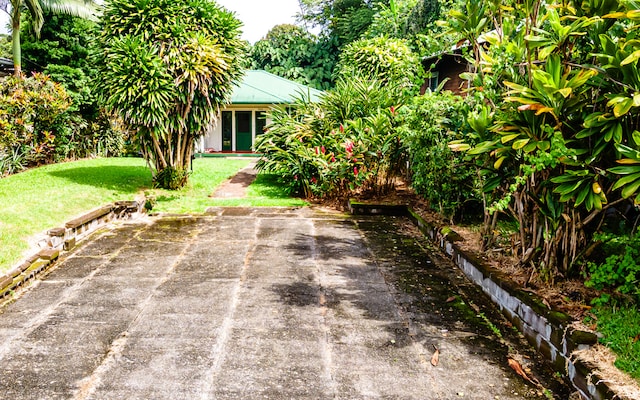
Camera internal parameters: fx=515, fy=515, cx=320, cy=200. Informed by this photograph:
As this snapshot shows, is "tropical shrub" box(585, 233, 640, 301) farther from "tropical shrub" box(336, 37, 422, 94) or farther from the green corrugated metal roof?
the green corrugated metal roof

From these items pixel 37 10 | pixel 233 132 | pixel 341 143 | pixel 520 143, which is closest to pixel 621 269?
pixel 520 143

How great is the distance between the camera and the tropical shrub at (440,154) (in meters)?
6.75

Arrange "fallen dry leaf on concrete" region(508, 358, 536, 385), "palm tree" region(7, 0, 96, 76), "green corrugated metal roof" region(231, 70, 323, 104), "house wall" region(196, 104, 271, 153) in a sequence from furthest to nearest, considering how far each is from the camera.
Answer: "house wall" region(196, 104, 271, 153) < "green corrugated metal roof" region(231, 70, 323, 104) < "palm tree" region(7, 0, 96, 76) < "fallen dry leaf on concrete" region(508, 358, 536, 385)

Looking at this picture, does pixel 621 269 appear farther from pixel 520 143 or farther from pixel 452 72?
pixel 452 72

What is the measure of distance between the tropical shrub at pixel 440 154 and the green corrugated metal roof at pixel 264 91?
12.0m

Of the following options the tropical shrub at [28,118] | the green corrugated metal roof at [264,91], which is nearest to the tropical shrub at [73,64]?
the tropical shrub at [28,118]

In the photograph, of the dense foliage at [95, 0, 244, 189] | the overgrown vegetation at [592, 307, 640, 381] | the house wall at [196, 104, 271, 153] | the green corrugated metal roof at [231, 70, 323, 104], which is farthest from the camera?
the house wall at [196, 104, 271, 153]

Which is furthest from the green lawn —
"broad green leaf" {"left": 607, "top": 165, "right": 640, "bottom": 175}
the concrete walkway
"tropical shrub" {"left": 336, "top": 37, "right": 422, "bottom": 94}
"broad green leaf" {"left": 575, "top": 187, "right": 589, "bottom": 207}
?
"broad green leaf" {"left": 607, "top": 165, "right": 640, "bottom": 175}

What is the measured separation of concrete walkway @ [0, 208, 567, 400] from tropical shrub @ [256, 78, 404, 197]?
118 inches

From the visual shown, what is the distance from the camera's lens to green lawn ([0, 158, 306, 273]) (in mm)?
6801

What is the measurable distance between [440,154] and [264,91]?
1623 cm

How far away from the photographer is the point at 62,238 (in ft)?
21.4

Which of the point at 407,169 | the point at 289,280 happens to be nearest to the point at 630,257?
the point at 289,280

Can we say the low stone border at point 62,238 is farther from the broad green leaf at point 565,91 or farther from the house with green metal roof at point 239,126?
the house with green metal roof at point 239,126
